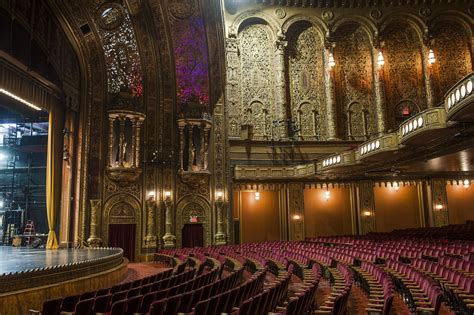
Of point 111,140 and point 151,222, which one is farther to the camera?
point 151,222

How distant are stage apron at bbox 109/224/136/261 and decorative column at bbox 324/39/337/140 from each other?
462 inches

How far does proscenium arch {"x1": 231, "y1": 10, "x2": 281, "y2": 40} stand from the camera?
22511 mm

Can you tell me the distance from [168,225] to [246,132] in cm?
693

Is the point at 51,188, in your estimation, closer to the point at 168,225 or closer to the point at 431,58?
the point at 168,225

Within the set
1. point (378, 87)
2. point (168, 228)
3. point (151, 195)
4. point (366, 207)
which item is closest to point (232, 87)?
point (151, 195)

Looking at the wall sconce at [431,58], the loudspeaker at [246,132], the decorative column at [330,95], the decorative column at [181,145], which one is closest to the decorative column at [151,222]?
the decorative column at [181,145]

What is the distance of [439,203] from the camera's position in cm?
2084

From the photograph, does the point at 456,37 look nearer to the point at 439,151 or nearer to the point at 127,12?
the point at 439,151

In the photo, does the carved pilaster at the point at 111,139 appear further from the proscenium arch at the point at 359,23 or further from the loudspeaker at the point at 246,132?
the proscenium arch at the point at 359,23

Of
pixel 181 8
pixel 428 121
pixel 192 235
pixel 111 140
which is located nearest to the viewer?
pixel 428 121

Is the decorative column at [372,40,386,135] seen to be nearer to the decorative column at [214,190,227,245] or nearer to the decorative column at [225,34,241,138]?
the decorative column at [225,34,241,138]

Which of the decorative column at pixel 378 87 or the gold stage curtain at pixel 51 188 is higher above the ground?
the decorative column at pixel 378 87

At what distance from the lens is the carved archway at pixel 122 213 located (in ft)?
54.0

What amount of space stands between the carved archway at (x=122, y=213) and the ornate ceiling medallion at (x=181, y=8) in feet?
26.8
